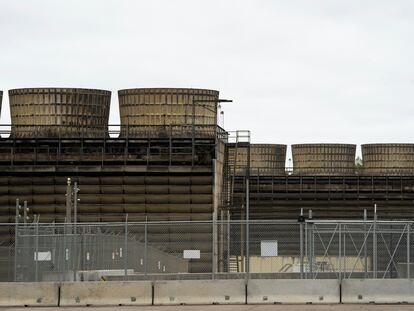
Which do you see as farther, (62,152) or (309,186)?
(309,186)

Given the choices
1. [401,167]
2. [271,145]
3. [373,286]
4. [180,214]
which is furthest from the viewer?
[271,145]

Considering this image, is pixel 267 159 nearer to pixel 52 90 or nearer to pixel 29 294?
pixel 52 90

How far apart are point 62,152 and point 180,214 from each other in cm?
787

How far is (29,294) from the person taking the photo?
98.1 ft

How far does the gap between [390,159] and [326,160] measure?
17.9 feet

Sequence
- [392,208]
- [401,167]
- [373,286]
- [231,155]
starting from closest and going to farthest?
[373,286] < [231,155] < [392,208] < [401,167]

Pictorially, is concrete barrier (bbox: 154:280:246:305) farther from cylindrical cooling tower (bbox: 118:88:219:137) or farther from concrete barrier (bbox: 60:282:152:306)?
cylindrical cooling tower (bbox: 118:88:219:137)

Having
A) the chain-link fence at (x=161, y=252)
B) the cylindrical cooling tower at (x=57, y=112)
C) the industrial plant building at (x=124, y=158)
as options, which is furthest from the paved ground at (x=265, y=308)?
the cylindrical cooling tower at (x=57, y=112)

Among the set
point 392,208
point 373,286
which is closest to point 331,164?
point 392,208

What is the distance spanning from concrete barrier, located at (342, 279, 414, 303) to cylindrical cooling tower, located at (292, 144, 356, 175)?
64.0m

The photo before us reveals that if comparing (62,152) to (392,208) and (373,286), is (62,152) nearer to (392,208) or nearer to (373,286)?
(392,208)

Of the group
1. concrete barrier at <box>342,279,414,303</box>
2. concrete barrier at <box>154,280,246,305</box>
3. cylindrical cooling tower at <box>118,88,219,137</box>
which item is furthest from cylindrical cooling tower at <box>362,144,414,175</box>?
concrete barrier at <box>154,280,246,305</box>

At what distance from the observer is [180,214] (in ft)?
206

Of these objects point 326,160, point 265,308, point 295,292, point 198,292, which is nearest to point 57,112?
point 326,160
